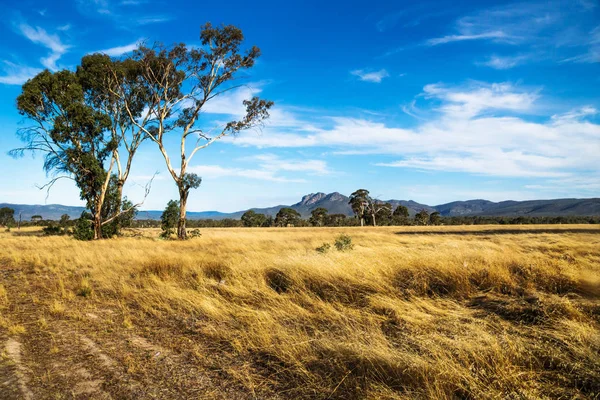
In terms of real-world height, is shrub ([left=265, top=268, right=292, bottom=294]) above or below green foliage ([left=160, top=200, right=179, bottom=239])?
below

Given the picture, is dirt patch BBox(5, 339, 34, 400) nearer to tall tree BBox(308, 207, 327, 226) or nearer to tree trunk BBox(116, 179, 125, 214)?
tree trunk BBox(116, 179, 125, 214)

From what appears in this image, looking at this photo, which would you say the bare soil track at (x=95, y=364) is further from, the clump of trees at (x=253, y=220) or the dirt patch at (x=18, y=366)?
the clump of trees at (x=253, y=220)

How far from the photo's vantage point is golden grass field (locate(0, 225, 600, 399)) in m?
2.81

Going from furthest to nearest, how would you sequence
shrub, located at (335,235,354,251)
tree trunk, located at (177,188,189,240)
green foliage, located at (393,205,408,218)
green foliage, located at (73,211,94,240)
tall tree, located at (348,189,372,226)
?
green foliage, located at (393,205,408,218) → tall tree, located at (348,189,372,226) → green foliage, located at (73,211,94,240) → tree trunk, located at (177,188,189,240) → shrub, located at (335,235,354,251)

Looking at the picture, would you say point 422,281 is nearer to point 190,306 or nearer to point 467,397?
point 467,397

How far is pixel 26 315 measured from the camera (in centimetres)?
533

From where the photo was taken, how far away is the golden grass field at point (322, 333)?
2814 millimetres

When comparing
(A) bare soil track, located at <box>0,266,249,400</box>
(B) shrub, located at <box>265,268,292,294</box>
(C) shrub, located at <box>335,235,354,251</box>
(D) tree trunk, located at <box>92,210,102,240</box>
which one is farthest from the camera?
(D) tree trunk, located at <box>92,210,102,240</box>

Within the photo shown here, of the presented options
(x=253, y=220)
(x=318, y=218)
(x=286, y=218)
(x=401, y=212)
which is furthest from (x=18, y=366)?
(x=401, y=212)

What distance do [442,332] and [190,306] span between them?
412cm

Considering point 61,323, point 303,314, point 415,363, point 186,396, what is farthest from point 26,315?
point 415,363

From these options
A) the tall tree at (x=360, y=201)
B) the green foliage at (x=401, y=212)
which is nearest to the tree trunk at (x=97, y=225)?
the tall tree at (x=360, y=201)

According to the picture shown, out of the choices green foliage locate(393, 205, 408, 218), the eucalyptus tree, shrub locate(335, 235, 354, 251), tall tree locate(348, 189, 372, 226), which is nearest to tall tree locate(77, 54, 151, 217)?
the eucalyptus tree

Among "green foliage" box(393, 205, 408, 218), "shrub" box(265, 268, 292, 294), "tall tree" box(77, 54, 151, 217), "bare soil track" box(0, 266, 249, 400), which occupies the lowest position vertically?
"bare soil track" box(0, 266, 249, 400)
